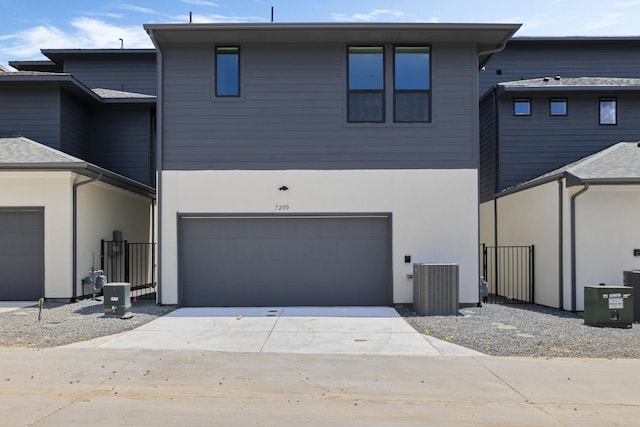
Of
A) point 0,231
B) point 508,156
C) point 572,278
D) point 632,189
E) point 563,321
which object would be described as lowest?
point 563,321

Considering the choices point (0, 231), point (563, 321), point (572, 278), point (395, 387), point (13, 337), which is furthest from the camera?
point (0, 231)

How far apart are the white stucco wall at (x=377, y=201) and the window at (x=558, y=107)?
6.33 meters

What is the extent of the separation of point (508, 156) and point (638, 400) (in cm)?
1241

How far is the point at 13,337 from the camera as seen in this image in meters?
9.45

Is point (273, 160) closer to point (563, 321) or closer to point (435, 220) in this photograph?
point (435, 220)

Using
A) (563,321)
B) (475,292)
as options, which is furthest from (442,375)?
(475,292)

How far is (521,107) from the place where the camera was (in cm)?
1772

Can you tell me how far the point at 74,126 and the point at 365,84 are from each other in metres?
10.6

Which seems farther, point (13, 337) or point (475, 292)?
point (475, 292)

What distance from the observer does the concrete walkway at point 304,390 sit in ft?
18.1

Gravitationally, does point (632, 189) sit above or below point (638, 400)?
above

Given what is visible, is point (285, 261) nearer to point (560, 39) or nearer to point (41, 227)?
point (41, 227)

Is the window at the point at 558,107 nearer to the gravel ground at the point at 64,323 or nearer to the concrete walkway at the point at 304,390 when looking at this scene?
the concrete walkway at the point at 304,390

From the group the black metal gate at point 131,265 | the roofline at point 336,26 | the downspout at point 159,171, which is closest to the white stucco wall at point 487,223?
the roofline at point 336,26
